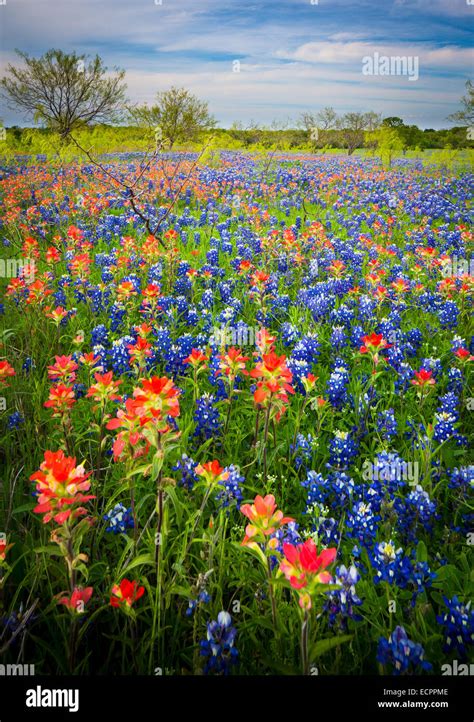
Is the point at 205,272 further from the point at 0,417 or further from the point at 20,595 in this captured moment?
the point at 20,595

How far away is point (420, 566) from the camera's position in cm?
186

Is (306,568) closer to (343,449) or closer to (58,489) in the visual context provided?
(58,489)

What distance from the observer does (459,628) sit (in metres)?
1.68

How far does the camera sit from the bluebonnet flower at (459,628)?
1.68 meters

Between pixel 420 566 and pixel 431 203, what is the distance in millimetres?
11400

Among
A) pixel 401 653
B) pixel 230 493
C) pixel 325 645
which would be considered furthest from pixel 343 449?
pixel 325 645

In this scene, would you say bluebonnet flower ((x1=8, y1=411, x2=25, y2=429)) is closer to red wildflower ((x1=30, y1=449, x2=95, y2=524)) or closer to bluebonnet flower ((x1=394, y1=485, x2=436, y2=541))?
red wildflower ((x1=30, y1=449, x2=95, y2=524))

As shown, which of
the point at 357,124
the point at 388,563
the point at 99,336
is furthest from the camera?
the point at 357,124

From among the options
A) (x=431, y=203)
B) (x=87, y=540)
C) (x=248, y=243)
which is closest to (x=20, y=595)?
(x=87, y=540)

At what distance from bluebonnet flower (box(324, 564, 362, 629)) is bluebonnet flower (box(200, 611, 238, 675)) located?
38 centimetres

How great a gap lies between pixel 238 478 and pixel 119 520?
636 mm

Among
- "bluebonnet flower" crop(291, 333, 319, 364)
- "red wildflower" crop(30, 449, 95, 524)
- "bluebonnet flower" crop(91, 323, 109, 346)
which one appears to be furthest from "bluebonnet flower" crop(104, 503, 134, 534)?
"bluebonnet flower" crop(91, 323, 109, 346)

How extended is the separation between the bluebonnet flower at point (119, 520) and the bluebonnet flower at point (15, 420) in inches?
49.3

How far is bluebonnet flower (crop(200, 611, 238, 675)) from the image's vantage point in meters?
1.60
